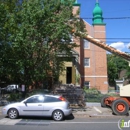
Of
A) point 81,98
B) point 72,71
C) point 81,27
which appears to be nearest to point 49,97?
point 81,98

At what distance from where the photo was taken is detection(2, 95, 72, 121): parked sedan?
41.9 ft

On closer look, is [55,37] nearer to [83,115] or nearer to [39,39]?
[39,39]

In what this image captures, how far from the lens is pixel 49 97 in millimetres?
13250

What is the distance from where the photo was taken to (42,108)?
42.3 feet

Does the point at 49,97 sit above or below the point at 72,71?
below

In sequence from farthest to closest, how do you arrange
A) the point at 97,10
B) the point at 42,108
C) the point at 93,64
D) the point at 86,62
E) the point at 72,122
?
1. the point at 97,10
2. the point at 86,62
3. the point at 93,64
4. the point at 42,108
5. the point at 72,122

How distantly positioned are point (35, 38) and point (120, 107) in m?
7.73

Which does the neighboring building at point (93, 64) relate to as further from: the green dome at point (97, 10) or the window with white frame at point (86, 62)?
the green dome at point (97, 10)

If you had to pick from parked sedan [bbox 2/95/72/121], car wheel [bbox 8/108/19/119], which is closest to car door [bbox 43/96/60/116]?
parked sedan [bbox 2/95/72/121]

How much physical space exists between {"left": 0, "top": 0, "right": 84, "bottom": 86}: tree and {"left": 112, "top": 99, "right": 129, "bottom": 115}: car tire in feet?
19.8

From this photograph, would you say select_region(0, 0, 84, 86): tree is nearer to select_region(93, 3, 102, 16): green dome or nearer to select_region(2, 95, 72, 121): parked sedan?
select_region(2, 95, 72, 121): parked sedan

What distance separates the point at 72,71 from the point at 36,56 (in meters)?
13.5

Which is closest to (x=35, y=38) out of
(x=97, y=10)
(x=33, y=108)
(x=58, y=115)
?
(x=33, y=108)

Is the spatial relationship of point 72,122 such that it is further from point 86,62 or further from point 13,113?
point 86,62
